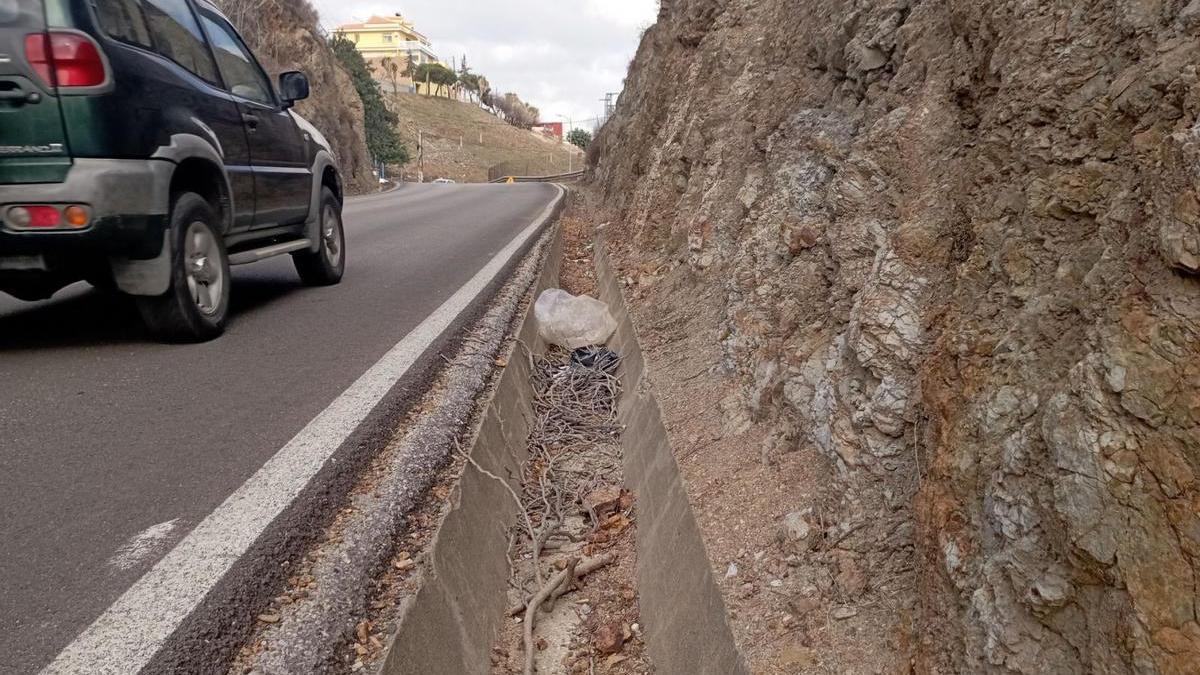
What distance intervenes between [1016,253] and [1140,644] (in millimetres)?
1178

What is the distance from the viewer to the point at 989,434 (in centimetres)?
203

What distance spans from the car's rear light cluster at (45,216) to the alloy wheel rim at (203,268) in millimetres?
617

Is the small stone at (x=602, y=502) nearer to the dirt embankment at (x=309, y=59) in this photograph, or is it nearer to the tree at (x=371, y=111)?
the dirt embankment at (x=309, y=59)

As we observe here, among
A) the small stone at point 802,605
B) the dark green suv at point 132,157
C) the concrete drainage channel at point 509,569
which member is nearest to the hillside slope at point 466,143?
the dark green suv at point 132,157

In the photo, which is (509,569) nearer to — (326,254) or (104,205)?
(104,205)

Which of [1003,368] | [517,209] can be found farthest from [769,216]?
[517,209]

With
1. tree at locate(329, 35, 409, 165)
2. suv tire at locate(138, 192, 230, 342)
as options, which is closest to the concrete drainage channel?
suv tire at locate(138, 192, 230, 342)

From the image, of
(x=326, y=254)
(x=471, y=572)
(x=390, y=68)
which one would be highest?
(x=390, y=68)

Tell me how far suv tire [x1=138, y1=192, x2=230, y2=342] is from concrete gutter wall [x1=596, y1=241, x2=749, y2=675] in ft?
8.63

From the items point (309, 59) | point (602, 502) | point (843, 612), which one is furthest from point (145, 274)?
point (309, 59)

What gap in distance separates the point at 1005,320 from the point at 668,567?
1.60m

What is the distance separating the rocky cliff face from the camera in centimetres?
160

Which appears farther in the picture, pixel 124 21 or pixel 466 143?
pixel 466 143

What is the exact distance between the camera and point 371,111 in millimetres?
Result: 46156
